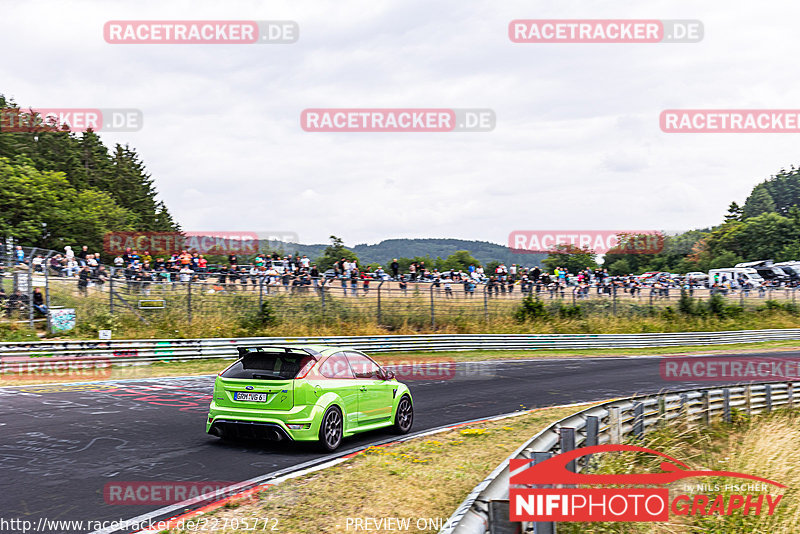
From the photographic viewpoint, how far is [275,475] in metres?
7.91

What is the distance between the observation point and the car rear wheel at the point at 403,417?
10984 millimetres

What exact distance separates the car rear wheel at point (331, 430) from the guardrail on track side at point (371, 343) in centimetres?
852

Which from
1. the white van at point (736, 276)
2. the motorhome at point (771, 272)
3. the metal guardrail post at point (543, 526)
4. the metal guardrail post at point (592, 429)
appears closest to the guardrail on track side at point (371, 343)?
the metal guardrail post at point (592, 429)

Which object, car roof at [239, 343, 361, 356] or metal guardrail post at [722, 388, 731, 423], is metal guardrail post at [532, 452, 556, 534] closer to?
car roof at [239, 343, 361, 356]

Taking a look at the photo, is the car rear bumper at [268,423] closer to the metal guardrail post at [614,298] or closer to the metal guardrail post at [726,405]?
the metal guardrail post at [726,405]

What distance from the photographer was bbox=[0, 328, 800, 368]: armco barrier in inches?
755

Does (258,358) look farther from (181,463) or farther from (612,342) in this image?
(612,342)

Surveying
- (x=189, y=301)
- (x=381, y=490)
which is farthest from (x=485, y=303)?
(x=381, y=490)

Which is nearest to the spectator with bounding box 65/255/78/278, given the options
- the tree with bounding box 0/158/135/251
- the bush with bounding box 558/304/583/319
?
the bush with bounding box 558/304/583/319

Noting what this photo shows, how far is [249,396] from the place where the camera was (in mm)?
9227

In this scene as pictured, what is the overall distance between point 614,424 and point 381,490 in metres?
3.45

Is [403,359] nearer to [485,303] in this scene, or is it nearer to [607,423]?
[485,303]

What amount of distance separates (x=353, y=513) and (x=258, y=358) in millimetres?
3826

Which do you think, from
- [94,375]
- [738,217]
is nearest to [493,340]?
[94,375]
